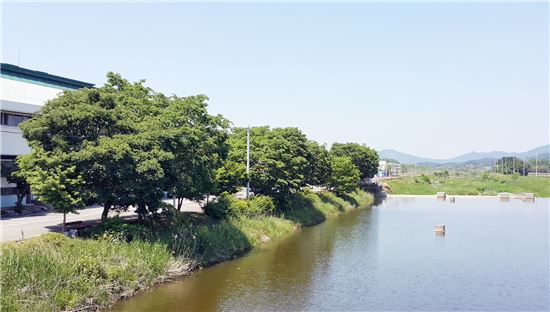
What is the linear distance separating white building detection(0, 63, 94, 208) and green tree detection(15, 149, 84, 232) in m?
14.0

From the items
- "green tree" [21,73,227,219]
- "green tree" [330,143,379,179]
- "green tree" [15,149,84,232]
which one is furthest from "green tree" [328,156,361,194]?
"green tree" [15,149,84,232]

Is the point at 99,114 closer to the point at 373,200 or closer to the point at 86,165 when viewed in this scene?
the point at 86,165

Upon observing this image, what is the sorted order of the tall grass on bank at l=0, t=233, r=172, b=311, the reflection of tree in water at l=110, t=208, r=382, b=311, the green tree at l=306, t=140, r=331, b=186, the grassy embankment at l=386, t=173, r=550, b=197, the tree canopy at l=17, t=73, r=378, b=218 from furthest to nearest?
the grassy embankment at l=386, t=173, r=550, b=197 → the green tree at l=306, t=140, r=331, b=186 → the tree canopy at l=17, t=73, r=378, b=218 → the reflection of tree in water at l=110, t=208, r=382, b=311 → the tall grass on bank at l=0, t=233, r=172, b=311

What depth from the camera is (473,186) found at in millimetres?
114250

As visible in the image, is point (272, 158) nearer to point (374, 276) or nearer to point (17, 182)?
point (374, 276)

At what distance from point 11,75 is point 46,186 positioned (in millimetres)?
24775

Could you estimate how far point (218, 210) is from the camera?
3512 cm

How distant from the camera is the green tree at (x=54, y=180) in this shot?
22.1 m

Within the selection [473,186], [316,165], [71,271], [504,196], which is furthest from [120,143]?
[473,186]

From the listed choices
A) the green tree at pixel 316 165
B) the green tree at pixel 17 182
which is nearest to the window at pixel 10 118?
the green tree at pixel 17 182

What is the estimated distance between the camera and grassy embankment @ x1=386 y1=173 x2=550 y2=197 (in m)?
109

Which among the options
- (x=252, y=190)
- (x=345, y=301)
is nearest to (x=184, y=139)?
(x=345, y=301)

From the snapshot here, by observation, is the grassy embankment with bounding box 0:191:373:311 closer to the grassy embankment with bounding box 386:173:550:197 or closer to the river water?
the river water

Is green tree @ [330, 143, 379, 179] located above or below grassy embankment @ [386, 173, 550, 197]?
above
